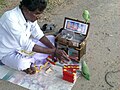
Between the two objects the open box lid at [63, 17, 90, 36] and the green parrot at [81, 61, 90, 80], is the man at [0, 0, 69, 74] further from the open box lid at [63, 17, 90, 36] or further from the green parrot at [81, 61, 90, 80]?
the open box lid at [63, 17, 90, 36]

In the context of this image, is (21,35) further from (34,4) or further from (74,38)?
(74,38)

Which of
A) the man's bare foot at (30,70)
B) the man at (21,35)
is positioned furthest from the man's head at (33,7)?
the man's bare foot at (30,70)

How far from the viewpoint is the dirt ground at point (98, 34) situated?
241cm

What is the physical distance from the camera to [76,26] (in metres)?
2.60

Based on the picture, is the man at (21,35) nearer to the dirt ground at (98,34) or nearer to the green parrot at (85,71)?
the green parrot at (85,71)

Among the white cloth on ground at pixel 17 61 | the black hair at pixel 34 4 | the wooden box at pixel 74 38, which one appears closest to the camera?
the black hair at pixel 34 4

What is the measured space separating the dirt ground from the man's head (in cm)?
74

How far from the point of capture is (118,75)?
2.46 m

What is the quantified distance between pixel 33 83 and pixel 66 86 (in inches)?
12.0

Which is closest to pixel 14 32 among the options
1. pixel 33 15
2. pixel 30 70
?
pixel 33 15

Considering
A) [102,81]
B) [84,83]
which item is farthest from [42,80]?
[102,81]

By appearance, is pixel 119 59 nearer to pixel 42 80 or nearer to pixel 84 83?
pixel 84 83

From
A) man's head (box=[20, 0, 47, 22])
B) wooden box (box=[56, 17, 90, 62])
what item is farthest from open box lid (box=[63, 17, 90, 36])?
man's head (box=[20, 0, 47, 22])

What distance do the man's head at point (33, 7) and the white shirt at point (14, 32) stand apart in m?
0.06
